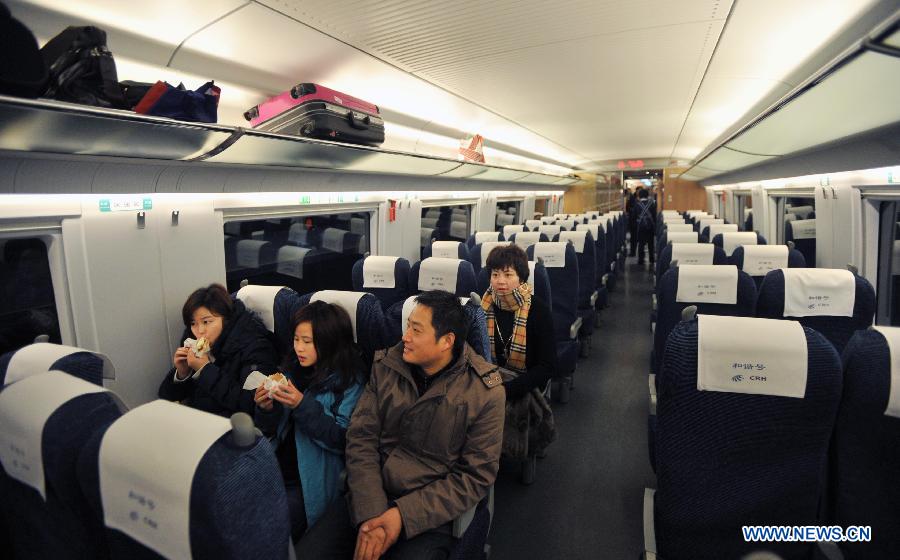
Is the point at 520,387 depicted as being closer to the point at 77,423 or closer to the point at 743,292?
the point at 743,292

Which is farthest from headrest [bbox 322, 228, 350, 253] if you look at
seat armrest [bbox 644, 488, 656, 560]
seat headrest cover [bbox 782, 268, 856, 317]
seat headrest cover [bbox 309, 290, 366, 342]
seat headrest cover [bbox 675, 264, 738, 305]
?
seat armrest [bbox 644, 488, 656, 560]

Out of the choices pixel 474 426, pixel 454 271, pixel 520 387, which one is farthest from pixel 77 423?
pixel 454 271

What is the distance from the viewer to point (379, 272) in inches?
161

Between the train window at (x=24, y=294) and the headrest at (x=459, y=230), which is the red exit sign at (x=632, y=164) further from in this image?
the train window at (x=24, y=294)

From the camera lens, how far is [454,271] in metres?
3.80

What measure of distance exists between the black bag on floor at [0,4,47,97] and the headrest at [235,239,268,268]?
10.2 ft

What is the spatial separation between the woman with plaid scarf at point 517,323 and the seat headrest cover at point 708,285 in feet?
3.30

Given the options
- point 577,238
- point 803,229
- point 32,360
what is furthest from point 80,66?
point 803,229

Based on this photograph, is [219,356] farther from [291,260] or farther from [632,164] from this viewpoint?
[632,164]

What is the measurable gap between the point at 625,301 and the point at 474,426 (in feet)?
23.3

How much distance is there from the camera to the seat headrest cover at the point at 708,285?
3.17 metres

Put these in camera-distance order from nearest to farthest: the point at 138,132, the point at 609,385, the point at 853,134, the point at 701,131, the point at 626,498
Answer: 1. the point at 138,132
2. the point at 626,498
3. the point at 853,134
4. the point at 609,385
5. the point at 701,131

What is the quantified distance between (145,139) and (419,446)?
1.99m

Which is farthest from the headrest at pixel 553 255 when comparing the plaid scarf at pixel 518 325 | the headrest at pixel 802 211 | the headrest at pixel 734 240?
the headrest at pixel 802 211
